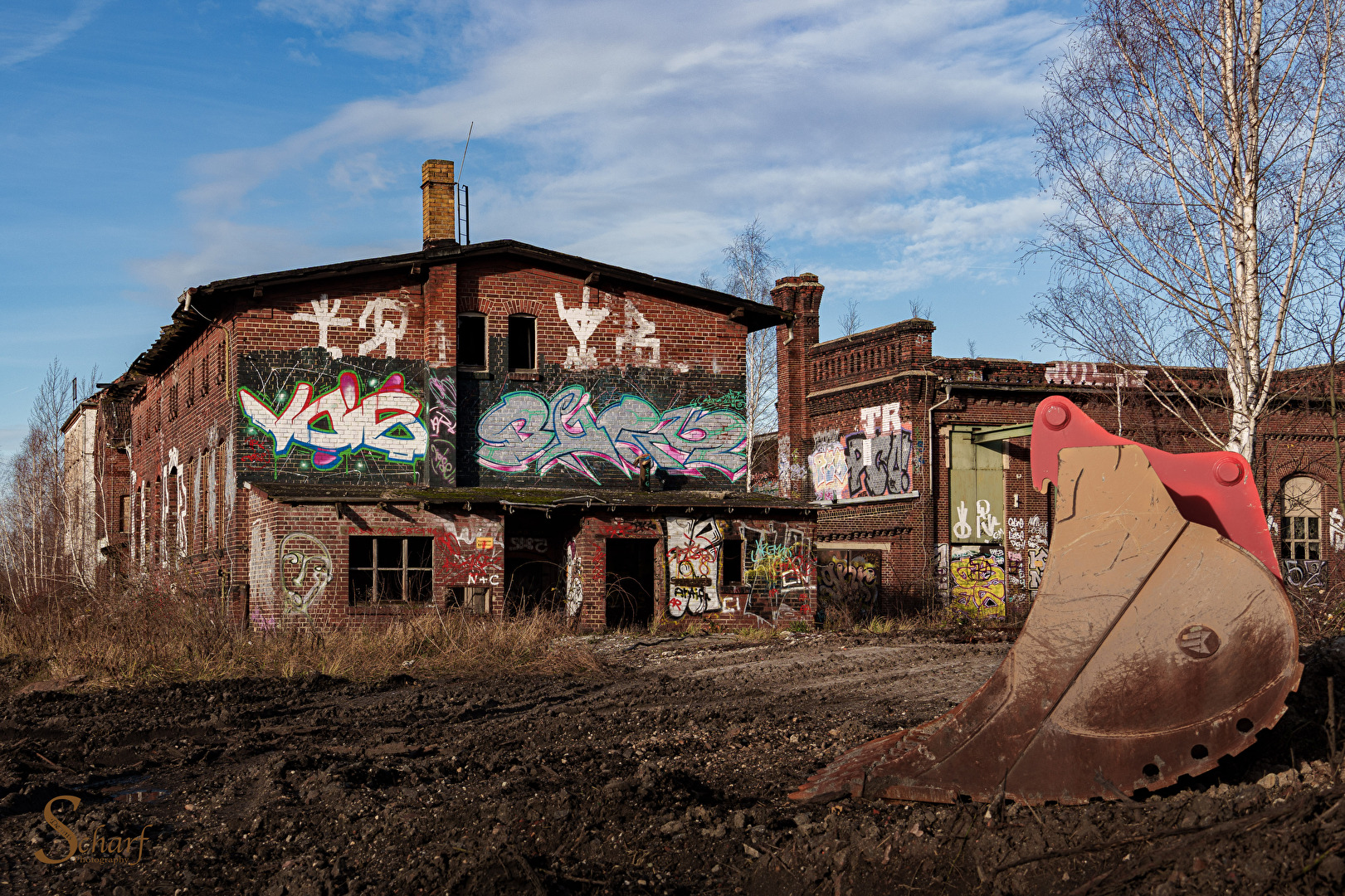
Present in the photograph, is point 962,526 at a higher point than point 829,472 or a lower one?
lower

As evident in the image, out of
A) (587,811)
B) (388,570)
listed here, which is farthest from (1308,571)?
(587,811)

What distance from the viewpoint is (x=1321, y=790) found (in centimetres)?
499

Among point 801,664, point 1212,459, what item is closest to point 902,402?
point 801,664

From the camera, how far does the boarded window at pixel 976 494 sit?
82.1 feet

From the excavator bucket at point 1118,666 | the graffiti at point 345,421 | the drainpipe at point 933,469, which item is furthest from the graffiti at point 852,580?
the excavator bucket at point 1118,666

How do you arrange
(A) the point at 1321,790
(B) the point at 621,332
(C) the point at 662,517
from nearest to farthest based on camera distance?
(A) the point at 1321,790, (C) the point at 662,517, (B) the point at 621,332

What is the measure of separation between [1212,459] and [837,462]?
21481 mm

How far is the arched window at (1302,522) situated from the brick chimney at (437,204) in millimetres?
20029

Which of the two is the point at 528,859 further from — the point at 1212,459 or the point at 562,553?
the point at 562,553

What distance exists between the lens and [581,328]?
71.6 feet

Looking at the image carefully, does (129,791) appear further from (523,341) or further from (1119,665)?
(523,341)

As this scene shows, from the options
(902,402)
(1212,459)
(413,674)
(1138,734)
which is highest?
(902,402)

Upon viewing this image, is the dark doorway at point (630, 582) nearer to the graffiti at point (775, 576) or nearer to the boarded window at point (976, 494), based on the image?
the graffiti at point (775, 576)

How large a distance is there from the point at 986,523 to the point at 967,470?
4.08 ft
